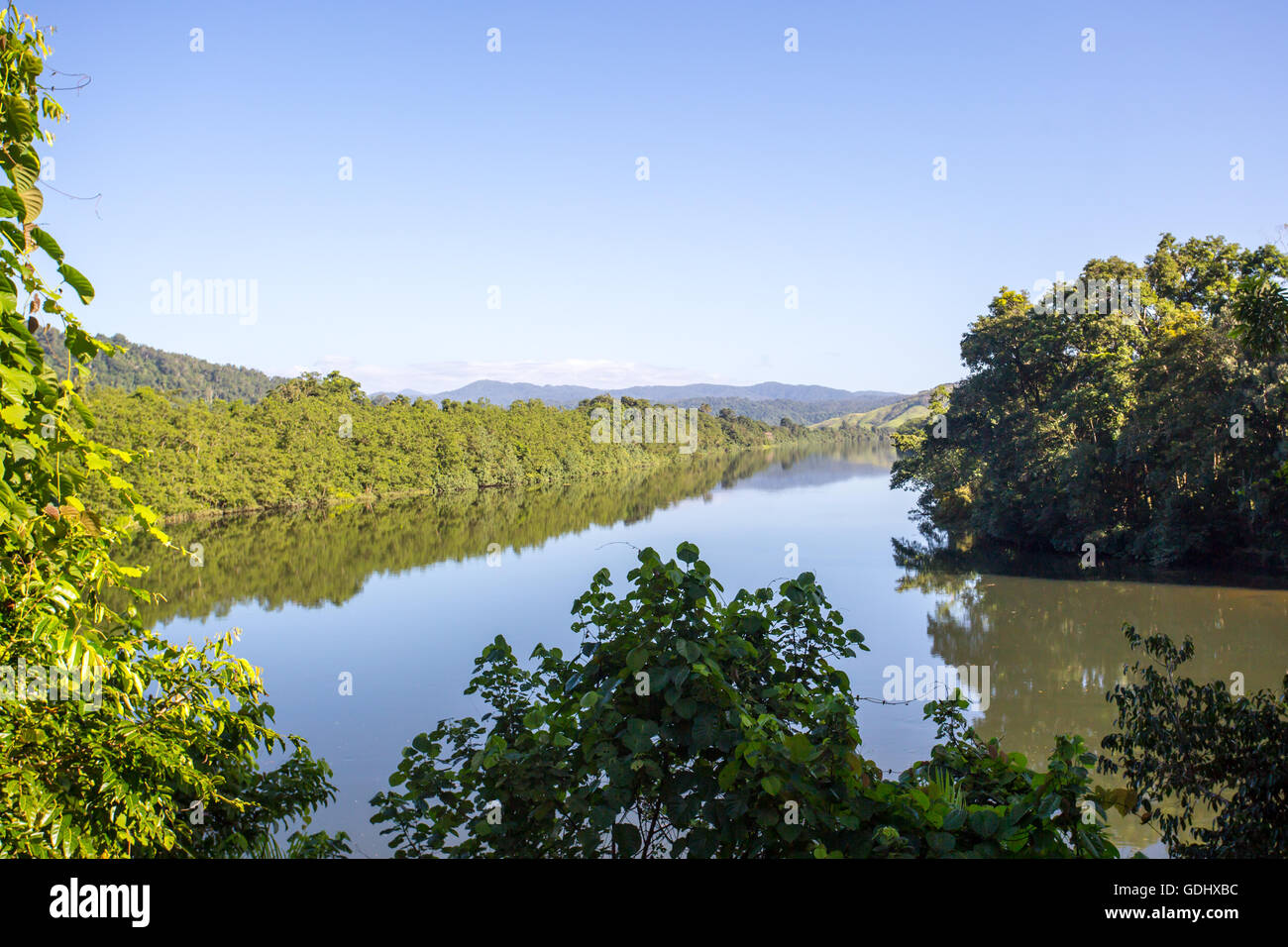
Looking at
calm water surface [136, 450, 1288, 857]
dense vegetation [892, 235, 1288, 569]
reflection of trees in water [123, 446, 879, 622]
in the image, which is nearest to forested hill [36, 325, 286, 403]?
reflection of trees in water [123, 446, 879, 622]

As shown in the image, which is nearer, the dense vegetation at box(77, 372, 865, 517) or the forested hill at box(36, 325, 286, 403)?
the dense vegetation at box(77, 372, 865, 517)

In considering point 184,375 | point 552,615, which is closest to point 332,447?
point 552,615

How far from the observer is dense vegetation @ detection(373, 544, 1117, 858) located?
2.17 meters

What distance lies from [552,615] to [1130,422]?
1446cm

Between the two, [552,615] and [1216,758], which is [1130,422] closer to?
[552,615]

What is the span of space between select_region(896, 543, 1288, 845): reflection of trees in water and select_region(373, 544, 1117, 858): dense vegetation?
7.15m

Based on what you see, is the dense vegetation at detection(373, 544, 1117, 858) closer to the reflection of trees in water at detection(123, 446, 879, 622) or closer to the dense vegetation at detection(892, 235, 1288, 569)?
the reflection of trees in water at detection(123, 446, 879, 622)

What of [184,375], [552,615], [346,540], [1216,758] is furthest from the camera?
[184,375]

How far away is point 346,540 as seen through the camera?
32781 mm

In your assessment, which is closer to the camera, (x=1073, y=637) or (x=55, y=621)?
(x=55, y=621)

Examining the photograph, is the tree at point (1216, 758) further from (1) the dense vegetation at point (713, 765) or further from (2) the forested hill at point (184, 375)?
(2) the forested hill at point (184, 375)

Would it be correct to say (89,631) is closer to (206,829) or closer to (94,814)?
(94,814)

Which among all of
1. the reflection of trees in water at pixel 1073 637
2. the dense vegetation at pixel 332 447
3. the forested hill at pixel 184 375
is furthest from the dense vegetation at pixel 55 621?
the forested hill at pixel 184 375
